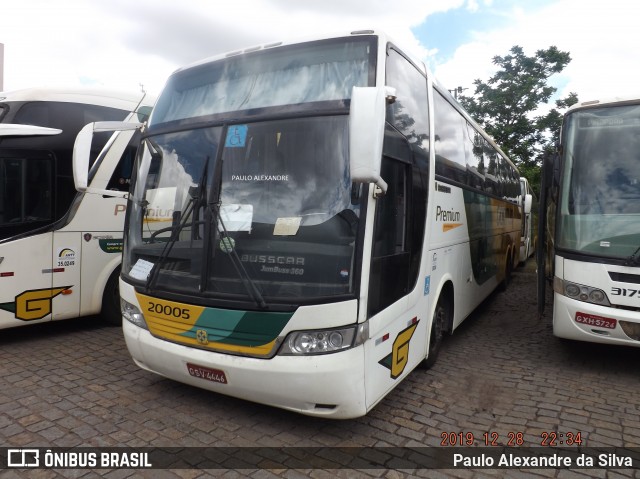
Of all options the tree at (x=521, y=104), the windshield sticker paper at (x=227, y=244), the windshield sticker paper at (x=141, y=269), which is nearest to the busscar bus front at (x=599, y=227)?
the windshield sticker paper at (x=227, y=244)

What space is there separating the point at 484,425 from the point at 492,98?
29.5 metres

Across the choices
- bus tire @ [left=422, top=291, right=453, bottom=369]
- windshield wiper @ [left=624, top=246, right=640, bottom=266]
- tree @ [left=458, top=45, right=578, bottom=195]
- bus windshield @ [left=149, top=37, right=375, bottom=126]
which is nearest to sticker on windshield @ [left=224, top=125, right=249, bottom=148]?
bus windshield @ [left=149, top=37, right=375, bottom=126]

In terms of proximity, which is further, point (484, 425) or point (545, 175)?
point (545, 175)

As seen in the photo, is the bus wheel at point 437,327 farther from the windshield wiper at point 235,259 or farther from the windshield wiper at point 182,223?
the windshield wiper at point 182,223

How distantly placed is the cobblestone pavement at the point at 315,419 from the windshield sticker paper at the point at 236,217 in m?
1.69

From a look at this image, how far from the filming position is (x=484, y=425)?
4.07 meters

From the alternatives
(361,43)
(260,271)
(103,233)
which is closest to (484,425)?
(260,271)

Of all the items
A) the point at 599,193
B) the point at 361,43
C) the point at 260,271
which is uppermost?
the point at 361,43

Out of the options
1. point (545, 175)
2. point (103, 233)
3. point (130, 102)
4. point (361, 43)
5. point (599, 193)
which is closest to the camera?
Answer: point (361, 43)

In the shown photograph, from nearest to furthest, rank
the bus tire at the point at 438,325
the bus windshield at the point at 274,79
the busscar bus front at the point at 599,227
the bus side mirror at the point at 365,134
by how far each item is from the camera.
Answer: the bus side mirror at the point at 365,134, the bus windshield at the point at 274,79, the busscar bus front at the point at 599,227, the bus tire at the point at 438,325

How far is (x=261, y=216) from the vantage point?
364 centimetres

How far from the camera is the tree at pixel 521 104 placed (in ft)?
93.9

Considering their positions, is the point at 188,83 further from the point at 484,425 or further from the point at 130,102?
the point at 484,425

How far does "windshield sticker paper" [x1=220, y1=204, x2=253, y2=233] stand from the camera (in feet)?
12.0
